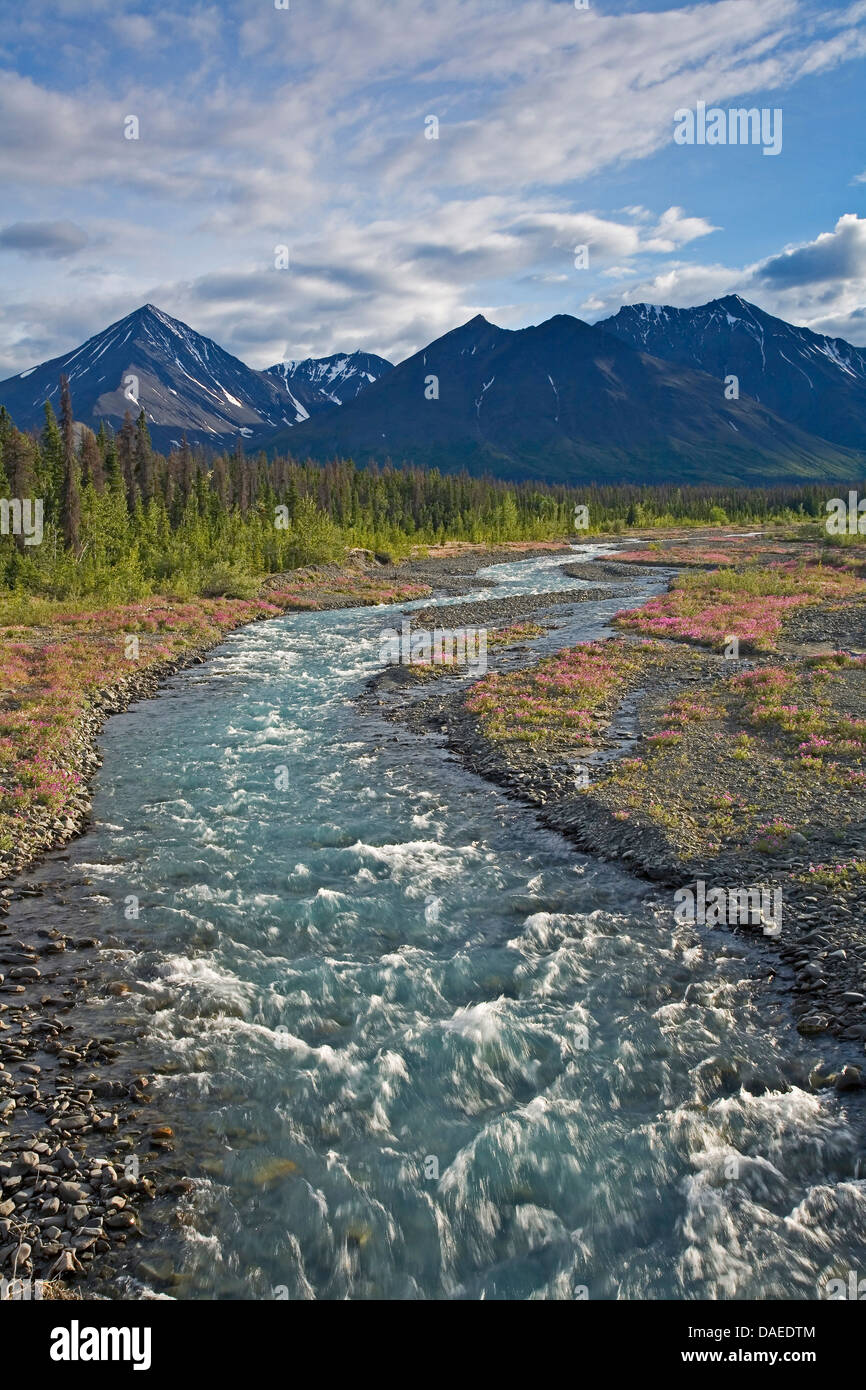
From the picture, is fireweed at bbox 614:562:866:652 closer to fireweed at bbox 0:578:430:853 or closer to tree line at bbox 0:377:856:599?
fireweed at bbox 0:578:430:853

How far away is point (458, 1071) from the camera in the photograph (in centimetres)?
1027

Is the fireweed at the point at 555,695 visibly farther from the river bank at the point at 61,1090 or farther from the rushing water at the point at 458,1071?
the river bank at the point at 61,1090

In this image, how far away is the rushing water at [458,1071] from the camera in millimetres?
7742

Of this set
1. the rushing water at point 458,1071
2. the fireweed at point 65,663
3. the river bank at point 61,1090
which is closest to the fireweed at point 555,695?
the rushing water at point 458,1071

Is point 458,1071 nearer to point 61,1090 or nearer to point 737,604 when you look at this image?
point 61,1090

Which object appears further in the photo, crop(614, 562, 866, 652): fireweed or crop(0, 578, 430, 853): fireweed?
crop(614, 562, 866, 652): fireweed

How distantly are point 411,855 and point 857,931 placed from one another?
A: 8499 millimetres

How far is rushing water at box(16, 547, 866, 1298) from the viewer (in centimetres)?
774

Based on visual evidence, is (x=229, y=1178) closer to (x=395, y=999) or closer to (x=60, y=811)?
(x=395, y=999)

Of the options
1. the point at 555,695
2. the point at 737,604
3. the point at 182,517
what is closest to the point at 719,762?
the point at 555,695

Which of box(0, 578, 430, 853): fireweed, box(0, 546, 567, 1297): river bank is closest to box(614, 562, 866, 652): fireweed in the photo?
box(0, 578, 430, 853): fireweed

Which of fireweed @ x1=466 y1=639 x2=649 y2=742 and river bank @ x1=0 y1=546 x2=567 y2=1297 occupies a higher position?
fireweed @ x1=466 y1=639 x2=649 y2=742

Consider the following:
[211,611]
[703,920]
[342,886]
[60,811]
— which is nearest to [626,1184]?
[703,920]
